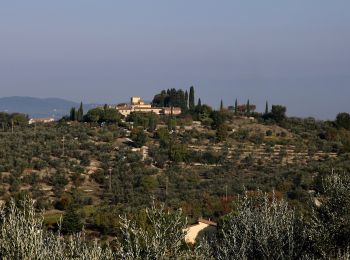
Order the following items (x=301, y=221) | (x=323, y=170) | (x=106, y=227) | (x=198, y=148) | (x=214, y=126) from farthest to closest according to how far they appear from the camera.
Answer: (x=214, y=126) < (x=198, y=148) < (x=323, y=170) < (x=106, y=227) < (x=301, y=221)

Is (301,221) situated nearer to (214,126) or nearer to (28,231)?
(28,231)

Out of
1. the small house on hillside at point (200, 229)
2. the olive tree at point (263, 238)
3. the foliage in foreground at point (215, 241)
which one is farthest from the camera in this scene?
the small house on hillside at point (200, 229)

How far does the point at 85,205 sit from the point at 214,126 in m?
30.0

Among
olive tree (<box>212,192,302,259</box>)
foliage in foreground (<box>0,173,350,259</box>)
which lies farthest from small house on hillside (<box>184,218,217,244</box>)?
olive tree (<box>212,192,302,259</box>)

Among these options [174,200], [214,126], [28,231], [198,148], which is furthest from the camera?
[214,126]

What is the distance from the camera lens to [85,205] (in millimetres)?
32594

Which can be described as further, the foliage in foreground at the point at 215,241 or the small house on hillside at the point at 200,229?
the small house on hillside at the point at 200,229

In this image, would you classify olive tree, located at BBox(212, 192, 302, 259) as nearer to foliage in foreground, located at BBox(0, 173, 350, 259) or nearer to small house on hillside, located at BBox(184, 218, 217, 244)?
foliage in foreground, located at BBox(0, 173, 350, 259)

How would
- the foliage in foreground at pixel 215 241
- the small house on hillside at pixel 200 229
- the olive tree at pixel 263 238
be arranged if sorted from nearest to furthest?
the foliage in foreground at pixel 215 241 < the olive tree at pixel 263 238 < the small house on hillside at pixel 200 229

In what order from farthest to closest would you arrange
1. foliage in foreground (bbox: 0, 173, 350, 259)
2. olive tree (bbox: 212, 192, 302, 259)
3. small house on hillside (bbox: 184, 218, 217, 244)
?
1. small house on hillside (bbox: 184, 218, 217, 244)
2. olive tree (bbox: 212, 192, 302, 259)
3. foliage in foreground (bbox: 0, 173, 350, 259)

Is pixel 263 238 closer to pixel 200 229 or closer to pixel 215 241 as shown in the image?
pixel 215 241

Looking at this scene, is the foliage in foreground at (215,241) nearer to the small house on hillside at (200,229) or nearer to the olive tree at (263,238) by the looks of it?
the olive tree at (263,238)

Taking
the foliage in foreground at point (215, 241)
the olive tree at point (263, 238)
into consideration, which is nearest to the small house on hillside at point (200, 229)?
the foliage in foreground at point (215, 241)

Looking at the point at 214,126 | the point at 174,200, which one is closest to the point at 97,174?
the point at 174,200
